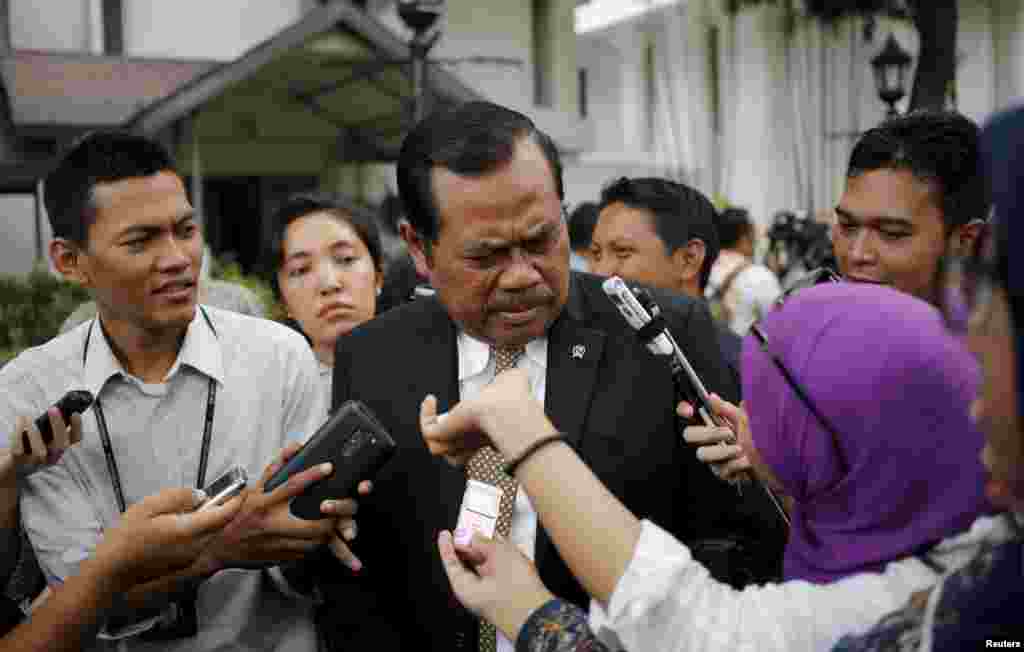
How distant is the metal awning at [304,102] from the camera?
10188mm

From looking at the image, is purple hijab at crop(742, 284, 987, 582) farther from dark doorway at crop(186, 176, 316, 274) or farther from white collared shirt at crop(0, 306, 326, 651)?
dark doorway at crop(186, 176, 316, 274)

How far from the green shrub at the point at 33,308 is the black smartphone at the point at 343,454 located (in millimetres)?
5643

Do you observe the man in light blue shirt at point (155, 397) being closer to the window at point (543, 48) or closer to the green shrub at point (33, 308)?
the green shrub at point (33, 308)

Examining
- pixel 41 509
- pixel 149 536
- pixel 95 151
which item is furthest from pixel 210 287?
pixel 149 536

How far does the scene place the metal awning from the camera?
10.2 metres

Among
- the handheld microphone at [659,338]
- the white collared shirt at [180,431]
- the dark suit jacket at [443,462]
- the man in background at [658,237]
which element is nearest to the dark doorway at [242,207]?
the man in background at [658,237]

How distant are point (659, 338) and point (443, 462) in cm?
59

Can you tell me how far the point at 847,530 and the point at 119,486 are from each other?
1.59 meters

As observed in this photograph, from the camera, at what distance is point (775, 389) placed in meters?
1.69

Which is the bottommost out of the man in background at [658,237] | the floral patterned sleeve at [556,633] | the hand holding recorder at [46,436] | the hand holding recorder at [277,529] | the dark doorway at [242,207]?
the floral patterned sleeve at [556,633]

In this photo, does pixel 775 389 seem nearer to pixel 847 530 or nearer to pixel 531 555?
pixel 847 530

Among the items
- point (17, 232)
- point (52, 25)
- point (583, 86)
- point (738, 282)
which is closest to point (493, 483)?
point (738, 282)

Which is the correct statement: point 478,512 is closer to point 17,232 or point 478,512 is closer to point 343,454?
point 343,454

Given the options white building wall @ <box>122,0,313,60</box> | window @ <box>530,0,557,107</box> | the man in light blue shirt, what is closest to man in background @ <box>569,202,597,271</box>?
the man in light blue shirt
